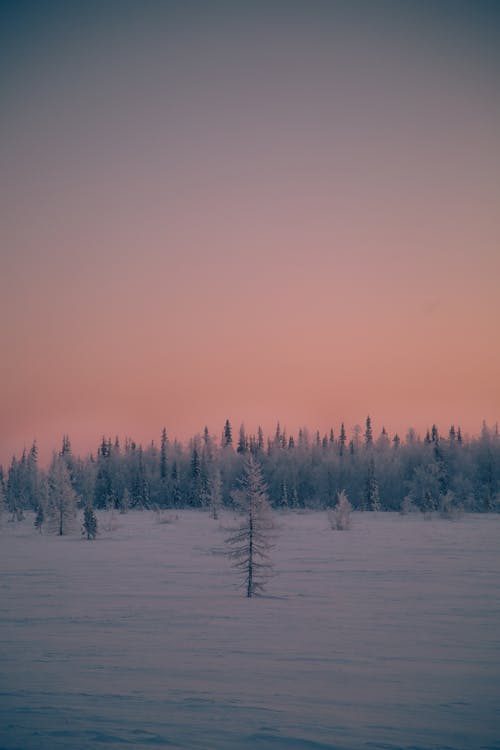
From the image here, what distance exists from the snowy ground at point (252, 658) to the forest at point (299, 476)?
180 feet

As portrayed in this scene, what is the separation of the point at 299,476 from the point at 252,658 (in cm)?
10277

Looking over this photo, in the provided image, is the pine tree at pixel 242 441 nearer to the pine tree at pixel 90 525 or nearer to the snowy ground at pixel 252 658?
the pine tree at pixel 90 525

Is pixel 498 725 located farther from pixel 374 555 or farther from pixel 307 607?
pixel 374 555

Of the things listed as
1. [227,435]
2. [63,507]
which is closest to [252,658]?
[63,507]

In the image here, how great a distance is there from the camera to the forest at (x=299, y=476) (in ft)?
295

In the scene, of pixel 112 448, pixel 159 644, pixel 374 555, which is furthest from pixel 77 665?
pixel 112 448

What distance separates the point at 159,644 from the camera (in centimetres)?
1278

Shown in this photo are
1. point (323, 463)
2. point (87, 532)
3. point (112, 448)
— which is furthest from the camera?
point (112, 448)

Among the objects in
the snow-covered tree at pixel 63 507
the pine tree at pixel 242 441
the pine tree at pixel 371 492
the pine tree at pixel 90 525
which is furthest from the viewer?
the pine tree at pixel 242 441

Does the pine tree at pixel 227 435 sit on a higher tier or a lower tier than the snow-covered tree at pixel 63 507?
higher

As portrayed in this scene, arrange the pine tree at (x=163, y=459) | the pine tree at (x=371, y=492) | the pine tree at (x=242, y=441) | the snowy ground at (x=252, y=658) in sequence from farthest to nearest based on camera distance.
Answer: the pine tree at (x=242, y=441) → the pine tree at (x=163, y=459) → the pine tree at (x=371, y=492) → the snowy ground at (x=252, y=658)

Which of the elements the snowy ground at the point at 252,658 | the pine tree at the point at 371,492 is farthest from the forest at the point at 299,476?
the snowy ground at the point at 252,658

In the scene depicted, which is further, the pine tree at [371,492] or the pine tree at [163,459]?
the pine tree at [163,459]

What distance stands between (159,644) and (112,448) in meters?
125
